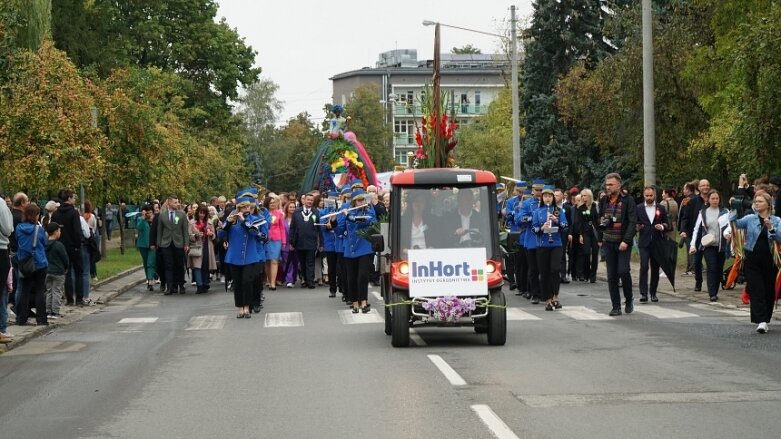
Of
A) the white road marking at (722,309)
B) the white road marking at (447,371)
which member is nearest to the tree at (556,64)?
the white road marking at (722,309)

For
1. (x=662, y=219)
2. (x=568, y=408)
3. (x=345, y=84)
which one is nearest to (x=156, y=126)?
(x=662, y=219)

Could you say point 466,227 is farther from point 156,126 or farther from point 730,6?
point 156,126

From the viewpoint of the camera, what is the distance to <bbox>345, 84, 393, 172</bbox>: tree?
10944 cm

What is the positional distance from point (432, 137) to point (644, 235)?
424 centimetres

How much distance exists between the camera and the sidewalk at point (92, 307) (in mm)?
18731

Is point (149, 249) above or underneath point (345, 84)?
underneath

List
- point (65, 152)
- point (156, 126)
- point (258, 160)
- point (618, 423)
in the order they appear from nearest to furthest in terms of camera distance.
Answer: point (618, 423)
point (65, 152)
point (156, 126)
point (258, 160)

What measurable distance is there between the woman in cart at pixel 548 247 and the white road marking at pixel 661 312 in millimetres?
1365

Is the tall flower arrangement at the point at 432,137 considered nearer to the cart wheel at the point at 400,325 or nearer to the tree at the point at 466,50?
the cart wheel at the point at 400,325

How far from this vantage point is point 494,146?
77.9 m

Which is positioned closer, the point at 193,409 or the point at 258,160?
the point at 193,409

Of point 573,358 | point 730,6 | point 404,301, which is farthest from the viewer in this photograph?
point 730,6

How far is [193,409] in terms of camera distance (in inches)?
444

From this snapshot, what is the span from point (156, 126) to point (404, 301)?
26.4 metres
